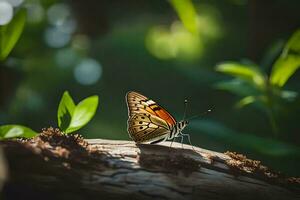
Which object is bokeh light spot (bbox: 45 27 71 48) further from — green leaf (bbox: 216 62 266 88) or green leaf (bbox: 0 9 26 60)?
green leaf (bbox: 0 9 26 60)

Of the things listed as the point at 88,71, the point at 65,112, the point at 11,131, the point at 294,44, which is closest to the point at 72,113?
the point at 65,112

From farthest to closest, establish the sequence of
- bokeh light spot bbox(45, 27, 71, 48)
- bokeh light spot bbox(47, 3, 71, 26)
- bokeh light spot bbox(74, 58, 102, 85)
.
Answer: bokeh light spot bbox(47, 3, 71, 26), bokeh light spot bbox(45, 27, 71, 48), bokeh light spot bbox(74, 58, 102, 85)

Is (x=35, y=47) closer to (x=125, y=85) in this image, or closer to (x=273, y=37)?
(x=125, y=85)

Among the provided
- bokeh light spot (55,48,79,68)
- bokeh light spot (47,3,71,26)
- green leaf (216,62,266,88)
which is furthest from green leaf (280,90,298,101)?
bokeh light spot (47,3,71,26)

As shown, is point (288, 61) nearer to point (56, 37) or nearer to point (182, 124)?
point (182, 124)

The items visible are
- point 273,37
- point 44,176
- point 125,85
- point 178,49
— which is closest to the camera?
point 44,176

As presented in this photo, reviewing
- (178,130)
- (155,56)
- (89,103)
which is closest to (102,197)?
(89,103)

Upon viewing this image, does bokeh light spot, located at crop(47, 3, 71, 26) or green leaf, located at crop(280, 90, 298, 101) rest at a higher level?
bokeh light spot, located at crop(47, 3, 71, 26)
